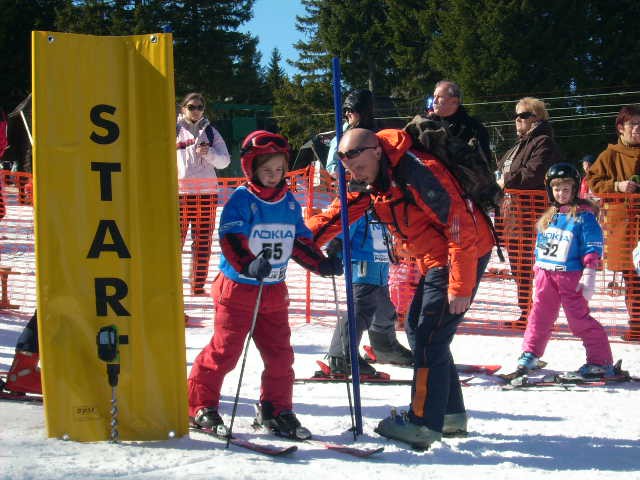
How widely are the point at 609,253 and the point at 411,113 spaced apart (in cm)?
3378

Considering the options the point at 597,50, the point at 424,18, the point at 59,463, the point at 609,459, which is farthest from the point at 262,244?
the point at 424,18

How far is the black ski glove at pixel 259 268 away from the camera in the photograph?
405cm

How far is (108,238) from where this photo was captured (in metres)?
3.97

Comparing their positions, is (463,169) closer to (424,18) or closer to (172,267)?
(172,267)

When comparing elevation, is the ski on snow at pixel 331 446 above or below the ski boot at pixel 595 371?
below

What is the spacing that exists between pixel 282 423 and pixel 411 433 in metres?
0.69

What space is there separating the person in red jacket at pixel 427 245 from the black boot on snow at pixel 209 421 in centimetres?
84

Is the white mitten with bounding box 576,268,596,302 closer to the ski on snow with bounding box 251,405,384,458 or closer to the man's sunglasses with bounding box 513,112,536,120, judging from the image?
the man's sunglasses with bounding box 513,112,536,120

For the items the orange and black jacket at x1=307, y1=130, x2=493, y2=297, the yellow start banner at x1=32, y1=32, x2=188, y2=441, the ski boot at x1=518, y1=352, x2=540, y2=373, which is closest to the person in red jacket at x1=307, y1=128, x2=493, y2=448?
the orange and black jacket at x1=307, y1=130, x2=493, y2=297

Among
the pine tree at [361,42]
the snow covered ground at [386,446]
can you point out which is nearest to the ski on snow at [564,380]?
the snow covered ground at [386,446]

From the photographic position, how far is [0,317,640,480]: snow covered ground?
364 cm

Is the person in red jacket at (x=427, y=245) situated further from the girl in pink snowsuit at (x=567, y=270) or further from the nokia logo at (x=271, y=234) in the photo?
the girl in pink snowsuit at (x=567, y=270)

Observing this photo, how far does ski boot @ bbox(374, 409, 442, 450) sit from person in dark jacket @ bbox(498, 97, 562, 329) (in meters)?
3.70

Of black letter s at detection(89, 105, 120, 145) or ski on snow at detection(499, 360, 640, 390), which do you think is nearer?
black letter s at detection(89, 105, 120, 145)
